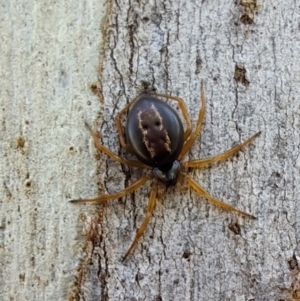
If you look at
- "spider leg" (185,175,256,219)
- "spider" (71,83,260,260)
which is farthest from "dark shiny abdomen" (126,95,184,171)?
"spider leg" (185,175,256,219)

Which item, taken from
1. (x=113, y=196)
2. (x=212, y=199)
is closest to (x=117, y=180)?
(x=113, y=196)

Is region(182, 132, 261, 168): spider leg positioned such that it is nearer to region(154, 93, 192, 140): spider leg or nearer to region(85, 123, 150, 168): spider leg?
region(154, 93, 192, 140): spider leg

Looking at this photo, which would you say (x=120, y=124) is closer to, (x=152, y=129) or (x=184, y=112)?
(x=152, y=129)

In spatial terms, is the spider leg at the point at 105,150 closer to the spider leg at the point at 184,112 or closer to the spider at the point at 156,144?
the spider at the point at 156,144

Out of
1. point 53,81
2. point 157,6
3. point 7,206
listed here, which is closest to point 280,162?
point 157,6

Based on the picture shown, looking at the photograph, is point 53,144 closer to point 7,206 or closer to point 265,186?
point 7,206

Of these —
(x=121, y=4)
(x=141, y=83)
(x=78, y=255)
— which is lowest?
(x=78, y=255)
